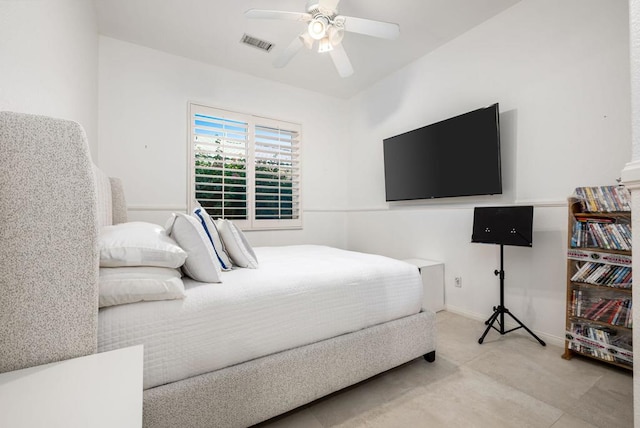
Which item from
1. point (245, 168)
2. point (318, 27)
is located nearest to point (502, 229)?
point (318, 27)

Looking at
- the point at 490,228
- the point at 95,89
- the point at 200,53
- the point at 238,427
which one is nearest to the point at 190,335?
the point at 238,427

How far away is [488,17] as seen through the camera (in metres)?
2.60

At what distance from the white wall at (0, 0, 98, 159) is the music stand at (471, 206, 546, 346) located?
9.44 feet

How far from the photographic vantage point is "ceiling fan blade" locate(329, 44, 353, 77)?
93.4 inches

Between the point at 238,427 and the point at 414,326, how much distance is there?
1.12m

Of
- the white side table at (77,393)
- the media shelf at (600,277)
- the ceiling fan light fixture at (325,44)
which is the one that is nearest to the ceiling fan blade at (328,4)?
the ceiling fan light fixture at (325,44)

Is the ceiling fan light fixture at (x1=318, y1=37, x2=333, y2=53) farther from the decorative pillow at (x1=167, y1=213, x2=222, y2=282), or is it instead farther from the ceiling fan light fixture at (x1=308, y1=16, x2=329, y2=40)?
the decorative pillow at (x1=167, y1=213, x2=222, y2=282)

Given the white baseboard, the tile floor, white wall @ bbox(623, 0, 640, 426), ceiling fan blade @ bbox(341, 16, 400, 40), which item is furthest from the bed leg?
ceiling fan blade @ bbox(341, 16, 400, 40)

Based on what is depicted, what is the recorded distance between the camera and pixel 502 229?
7.33 feet

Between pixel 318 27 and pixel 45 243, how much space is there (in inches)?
84.3

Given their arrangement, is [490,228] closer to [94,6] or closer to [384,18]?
[384,18]

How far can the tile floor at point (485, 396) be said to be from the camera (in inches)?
53.8

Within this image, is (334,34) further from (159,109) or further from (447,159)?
(159,109)

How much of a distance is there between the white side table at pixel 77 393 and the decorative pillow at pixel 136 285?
304 millimetres
